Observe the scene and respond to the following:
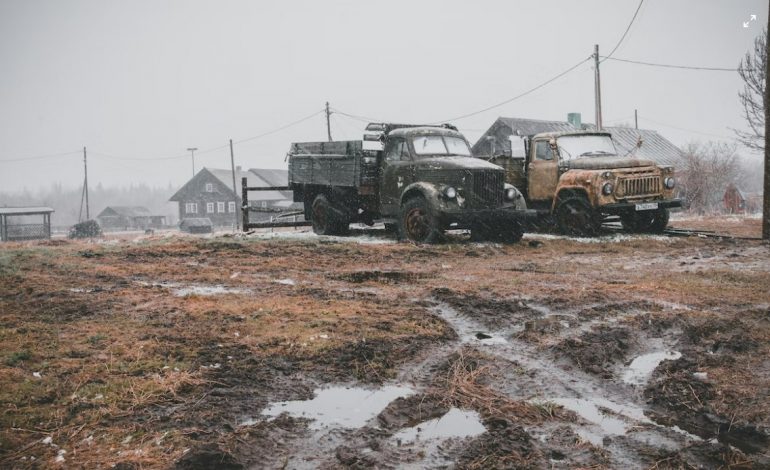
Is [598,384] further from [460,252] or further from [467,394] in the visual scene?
[460,252]

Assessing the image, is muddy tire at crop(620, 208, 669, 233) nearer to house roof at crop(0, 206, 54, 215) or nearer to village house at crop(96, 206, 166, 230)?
house roof at crop(0, 206, 54, 215)

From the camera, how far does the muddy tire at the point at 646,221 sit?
1376 cm

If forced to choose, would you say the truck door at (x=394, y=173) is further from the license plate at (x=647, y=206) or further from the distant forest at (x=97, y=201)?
the distant forest at (x=97, y=201)

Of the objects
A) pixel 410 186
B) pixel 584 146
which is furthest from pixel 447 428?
pixel 584 146

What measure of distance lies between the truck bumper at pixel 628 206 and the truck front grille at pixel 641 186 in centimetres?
23

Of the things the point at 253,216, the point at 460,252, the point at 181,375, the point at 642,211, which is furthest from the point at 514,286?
the point at 253,216

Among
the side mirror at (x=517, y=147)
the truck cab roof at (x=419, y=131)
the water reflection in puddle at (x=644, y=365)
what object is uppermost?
the truck cab roof at (x=419, y=131)

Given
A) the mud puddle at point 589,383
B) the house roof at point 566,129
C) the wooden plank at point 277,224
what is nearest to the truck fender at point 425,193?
the wooden plank at point 277,224

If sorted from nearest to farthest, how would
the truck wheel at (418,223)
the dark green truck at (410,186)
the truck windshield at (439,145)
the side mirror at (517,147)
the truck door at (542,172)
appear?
the truck wheel at (418,223), the dark green truck at (410,186), the truck windshield at (439,145), the side mirror at (517,147), the truck door at (542,172)

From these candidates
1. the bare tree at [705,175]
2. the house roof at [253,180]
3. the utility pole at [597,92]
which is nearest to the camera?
the utility pole at [597,92]

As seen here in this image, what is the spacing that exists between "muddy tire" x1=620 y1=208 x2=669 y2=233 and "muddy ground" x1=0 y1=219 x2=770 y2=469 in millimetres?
6384

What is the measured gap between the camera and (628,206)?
12.8 meters

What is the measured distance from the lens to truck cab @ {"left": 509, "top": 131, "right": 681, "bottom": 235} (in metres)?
13.0

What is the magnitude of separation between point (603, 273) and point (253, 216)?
5703cm
